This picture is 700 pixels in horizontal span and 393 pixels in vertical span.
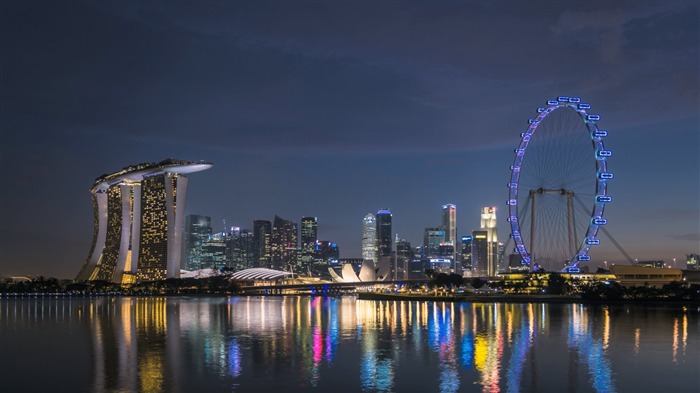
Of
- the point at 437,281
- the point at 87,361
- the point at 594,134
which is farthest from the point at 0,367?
the point at 437,281

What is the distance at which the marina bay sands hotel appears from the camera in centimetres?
16312

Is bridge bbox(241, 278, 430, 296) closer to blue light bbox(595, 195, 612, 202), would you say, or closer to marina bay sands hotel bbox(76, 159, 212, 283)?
marina bay sands hotel bbox(76, 159, 212, 283)

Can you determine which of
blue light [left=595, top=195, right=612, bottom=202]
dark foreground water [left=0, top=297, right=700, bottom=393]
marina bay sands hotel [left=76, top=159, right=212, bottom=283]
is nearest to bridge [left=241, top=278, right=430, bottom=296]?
marina bay sands hotel [left=76, top=159, right=212, bottom=283]

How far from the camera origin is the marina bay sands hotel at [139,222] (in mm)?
163125

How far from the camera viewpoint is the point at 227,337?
45531 mm

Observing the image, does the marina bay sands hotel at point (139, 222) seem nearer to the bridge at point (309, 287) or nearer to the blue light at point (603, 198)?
the bridge at point (309, 287)

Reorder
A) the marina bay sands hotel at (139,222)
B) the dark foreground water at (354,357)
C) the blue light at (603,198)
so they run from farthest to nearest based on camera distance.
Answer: the marina bay sands hotel at (139,222), the blue light at (603,198), the dark foreground water at (354,357)

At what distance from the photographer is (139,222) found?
591ft

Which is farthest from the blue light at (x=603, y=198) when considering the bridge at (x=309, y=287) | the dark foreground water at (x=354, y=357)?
the bridge at (x=309, y=287)

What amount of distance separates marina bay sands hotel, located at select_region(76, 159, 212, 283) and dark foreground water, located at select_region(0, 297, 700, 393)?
107 metres

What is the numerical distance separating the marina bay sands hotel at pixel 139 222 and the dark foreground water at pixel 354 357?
4202 inches

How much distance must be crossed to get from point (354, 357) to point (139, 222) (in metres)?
154

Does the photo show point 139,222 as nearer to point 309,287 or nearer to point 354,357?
point 309,287

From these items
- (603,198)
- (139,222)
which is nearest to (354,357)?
(603,198)
